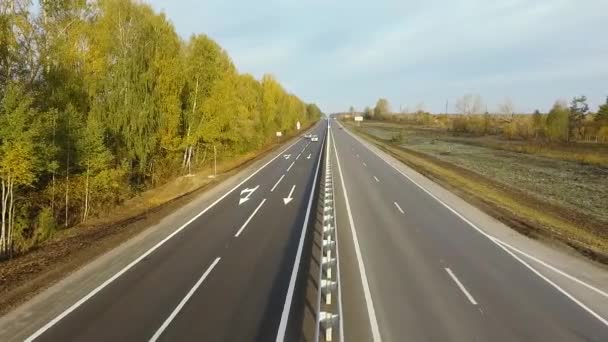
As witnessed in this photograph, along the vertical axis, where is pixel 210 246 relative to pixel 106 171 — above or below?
below

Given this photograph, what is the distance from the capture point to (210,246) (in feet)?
47.7

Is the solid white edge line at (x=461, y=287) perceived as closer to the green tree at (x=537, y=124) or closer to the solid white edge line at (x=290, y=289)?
the solid white edge line at (x=290, y=289)

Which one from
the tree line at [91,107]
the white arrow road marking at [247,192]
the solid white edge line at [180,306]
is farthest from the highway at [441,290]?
the tree line at [91,107]

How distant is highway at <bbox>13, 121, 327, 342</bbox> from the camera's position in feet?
28.3

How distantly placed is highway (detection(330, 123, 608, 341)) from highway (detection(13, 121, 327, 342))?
1745 mm

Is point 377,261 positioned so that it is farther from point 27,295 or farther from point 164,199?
point 164,199

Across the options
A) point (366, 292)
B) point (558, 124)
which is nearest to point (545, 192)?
point (366, 292)

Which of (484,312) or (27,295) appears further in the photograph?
(27,295)

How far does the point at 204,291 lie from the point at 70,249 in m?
6.79

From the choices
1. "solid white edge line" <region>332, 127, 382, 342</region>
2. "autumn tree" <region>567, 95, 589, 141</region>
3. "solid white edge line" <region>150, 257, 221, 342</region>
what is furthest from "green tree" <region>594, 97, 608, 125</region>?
Answer: "solid white edge line" <region>150, 257, 221, 342</region>

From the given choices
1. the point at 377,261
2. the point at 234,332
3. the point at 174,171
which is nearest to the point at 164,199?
the point at 174,171

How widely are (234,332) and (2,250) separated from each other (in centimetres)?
1279

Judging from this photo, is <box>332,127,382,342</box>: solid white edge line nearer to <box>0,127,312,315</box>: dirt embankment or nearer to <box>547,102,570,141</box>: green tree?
<box>0,127,312,315</box>: dirt embankment

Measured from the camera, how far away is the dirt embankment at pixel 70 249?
11.0 m
